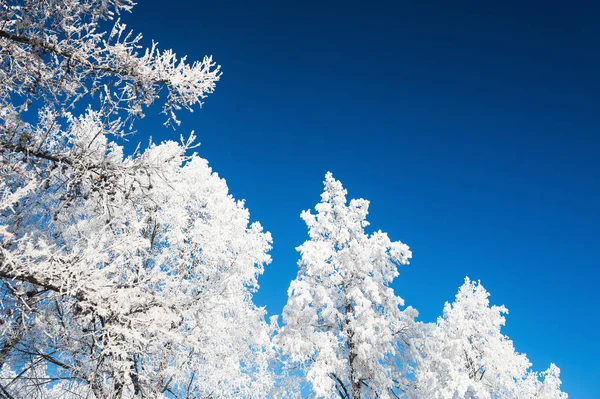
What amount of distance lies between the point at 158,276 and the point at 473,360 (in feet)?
49.0

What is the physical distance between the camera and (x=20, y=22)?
4254 millimetres

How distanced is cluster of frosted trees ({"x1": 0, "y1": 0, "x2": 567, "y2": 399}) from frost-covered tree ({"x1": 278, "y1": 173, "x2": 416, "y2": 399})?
0.05 meters

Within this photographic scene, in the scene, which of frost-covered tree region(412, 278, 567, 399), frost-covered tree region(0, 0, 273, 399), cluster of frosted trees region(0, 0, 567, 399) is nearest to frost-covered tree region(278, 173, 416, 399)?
cluster of frosted trees region(0, 0, 567, 399)

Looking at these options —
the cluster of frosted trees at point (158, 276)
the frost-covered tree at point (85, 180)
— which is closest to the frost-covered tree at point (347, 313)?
the cluster of frosted trees at point (158, 276)

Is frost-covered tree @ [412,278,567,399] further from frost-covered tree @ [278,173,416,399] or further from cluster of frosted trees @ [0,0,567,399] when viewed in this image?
frost-covered tree @ [278,173,416,399]

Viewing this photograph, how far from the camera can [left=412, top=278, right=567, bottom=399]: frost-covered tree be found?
36.7 feet

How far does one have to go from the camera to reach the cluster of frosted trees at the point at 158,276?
13.2 ft

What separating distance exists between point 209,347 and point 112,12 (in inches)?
325

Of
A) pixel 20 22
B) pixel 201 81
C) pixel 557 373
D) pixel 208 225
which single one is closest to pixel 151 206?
pixel 201 81

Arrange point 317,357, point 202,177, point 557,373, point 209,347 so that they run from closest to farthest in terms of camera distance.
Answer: point 209,347 → point 317,357 → point 202,177 → point 557,373

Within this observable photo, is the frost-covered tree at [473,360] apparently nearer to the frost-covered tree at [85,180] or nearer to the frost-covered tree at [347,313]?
the frost-covered tree at [347,313]

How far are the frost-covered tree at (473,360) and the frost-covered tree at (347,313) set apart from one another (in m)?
0.79

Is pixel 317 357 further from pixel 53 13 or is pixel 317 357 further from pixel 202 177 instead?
pixel 53 13

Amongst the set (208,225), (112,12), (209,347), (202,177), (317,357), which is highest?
(202,177)
